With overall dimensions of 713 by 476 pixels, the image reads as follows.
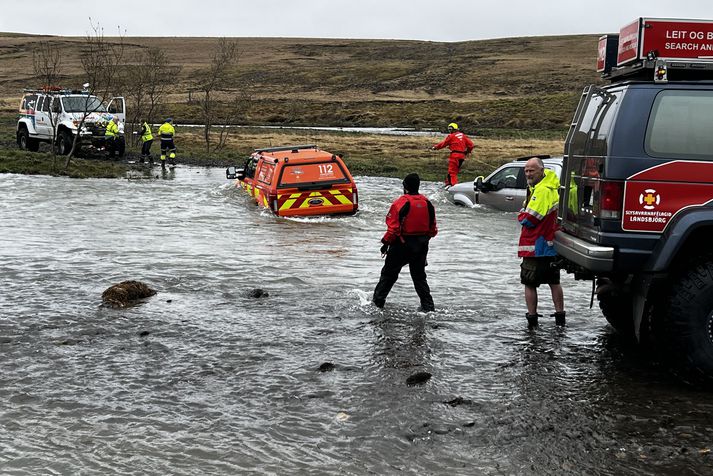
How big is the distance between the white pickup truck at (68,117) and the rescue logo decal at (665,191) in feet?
79.0

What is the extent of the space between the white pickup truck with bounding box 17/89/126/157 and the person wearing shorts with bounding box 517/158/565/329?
22212mm

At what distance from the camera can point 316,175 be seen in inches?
673

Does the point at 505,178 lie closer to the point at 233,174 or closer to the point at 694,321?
the point at 233,174

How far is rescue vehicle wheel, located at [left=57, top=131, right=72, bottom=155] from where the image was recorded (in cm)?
2980

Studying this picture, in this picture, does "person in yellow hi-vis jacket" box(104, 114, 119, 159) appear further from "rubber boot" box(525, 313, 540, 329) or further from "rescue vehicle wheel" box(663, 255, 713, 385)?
"rescue vehicle wheel" box(663, 255, 713, 385)

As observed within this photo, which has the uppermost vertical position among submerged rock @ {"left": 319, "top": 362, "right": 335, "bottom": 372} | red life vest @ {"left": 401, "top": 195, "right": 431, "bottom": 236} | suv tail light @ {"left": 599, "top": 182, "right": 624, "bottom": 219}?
suv tail light @ {"left": 599, "top": 182, "right": 624, "bottom": 219}

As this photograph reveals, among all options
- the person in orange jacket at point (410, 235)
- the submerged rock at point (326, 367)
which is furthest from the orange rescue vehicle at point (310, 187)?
the submerged rock at point (326, 367)

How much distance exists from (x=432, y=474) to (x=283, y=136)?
3861 cm

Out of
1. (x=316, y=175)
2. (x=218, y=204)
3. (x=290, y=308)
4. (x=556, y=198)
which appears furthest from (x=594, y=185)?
(x=218, y=204)

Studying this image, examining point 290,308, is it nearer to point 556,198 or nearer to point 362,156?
point 556,198

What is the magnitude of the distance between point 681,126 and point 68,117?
26.3 m

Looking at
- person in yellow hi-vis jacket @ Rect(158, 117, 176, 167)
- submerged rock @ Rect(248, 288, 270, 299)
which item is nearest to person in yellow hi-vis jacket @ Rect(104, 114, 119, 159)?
person in yellow hi-vis jacket @ Rect(158, 117, 176, 167)

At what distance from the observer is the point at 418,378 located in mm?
7062

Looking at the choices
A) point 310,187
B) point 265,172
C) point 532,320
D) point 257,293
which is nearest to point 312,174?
point 310,187
